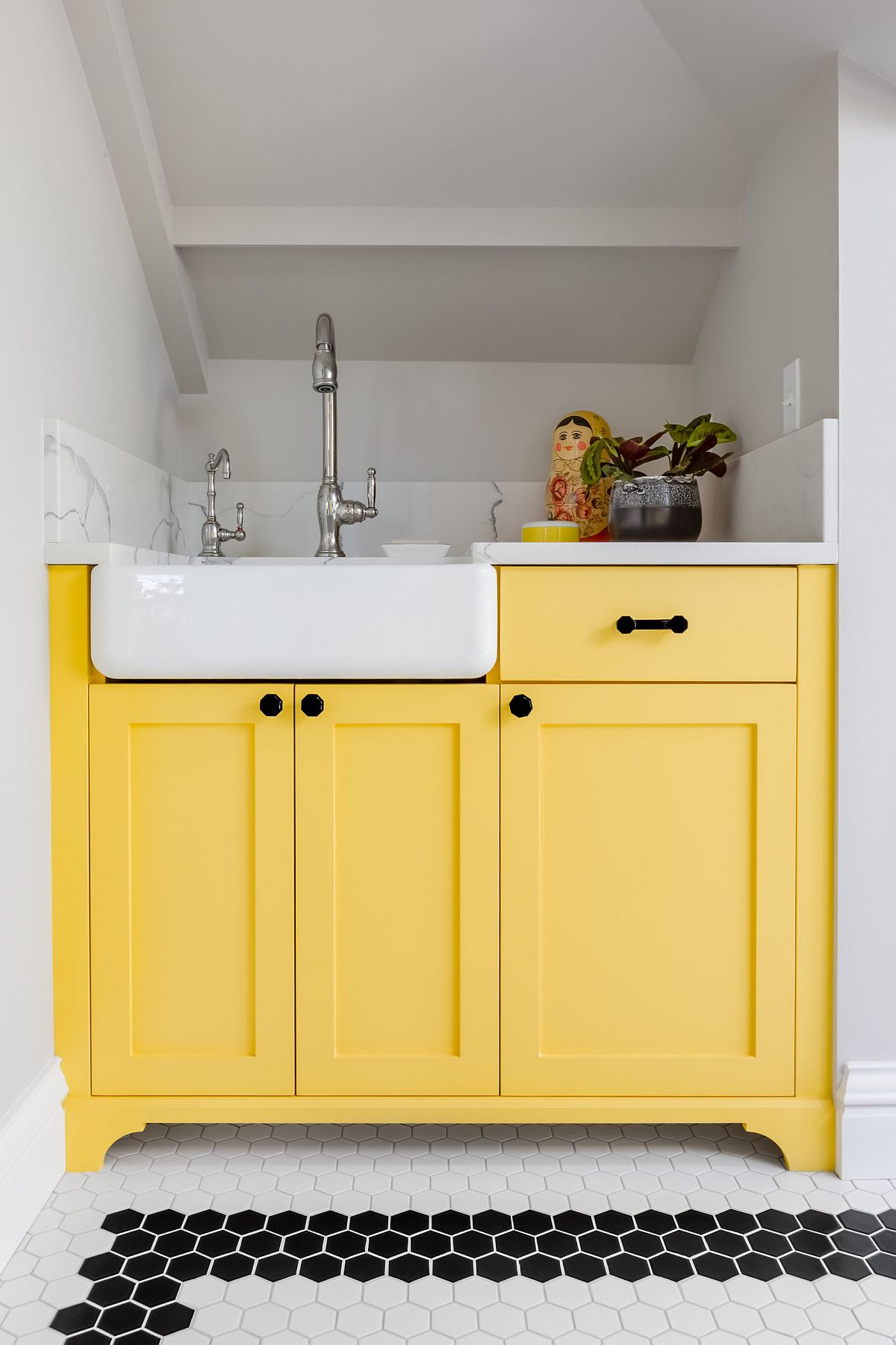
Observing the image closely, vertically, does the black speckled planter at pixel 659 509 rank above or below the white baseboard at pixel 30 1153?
above

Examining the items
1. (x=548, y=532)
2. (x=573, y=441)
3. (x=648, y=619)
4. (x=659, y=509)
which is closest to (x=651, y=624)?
(x=648, y=619)

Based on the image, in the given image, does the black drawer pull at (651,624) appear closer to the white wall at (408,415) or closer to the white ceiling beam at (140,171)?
the white wall at (408,415)

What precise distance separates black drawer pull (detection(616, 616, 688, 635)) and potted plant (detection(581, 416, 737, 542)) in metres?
0.24

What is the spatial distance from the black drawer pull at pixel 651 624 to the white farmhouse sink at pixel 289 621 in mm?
189

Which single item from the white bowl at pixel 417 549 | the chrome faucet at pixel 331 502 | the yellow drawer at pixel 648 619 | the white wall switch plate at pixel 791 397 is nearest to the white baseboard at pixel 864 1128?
the yellow drawer at pixel 648 619

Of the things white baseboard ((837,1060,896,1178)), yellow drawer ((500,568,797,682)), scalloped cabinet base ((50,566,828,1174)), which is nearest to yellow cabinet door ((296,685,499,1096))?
scalloped cabinet base ((50,566,828,1174))

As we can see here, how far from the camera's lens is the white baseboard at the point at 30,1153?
116 centimetres

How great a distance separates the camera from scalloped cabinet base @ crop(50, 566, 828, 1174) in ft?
4.33

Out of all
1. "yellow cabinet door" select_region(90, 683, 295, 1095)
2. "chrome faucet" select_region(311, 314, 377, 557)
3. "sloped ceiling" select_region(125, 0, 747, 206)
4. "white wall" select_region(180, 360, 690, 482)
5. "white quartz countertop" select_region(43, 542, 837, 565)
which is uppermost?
"sloped ceiling" select_region(125, 0, 747, 206)

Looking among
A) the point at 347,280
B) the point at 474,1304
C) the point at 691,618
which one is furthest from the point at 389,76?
the point at 474,1304

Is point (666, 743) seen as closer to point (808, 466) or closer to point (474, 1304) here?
point (808, 466)

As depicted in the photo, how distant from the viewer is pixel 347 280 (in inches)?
69.9

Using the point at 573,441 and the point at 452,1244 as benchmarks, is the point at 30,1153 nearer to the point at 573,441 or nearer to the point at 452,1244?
the point at 452,1244

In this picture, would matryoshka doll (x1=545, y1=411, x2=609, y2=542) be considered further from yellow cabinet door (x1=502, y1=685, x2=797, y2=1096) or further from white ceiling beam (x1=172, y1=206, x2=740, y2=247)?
yellow cabinet door (x1=502, y1=685, x2=797, y2=1096)
